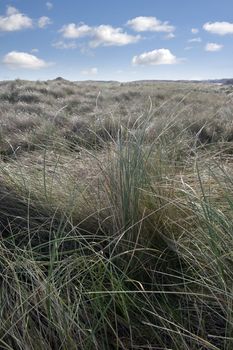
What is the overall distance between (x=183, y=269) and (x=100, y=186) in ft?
2.24

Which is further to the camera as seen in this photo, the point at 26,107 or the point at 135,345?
the point at 26,107

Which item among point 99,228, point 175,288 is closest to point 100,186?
point 99,228

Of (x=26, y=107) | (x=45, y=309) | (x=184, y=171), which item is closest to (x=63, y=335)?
(x=45, y=309)

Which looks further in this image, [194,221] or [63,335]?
[194,221]

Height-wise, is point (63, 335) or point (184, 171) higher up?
point (184, 171)

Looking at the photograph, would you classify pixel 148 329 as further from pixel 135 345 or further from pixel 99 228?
pixel 99 228

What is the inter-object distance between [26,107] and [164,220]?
26.6 ft

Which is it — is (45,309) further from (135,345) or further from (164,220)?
(164,220)

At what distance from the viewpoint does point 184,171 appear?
97.3 inches

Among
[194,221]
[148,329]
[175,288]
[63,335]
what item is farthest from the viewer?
[194,221]

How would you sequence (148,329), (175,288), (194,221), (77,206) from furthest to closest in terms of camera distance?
1. (77,206)
2. (194,221)
3. (175,288)
4. (148,329)

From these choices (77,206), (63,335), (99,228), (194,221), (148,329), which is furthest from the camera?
(77,206)

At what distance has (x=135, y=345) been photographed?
1.43 meters

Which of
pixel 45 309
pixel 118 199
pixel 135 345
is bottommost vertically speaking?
pixel 135 345
